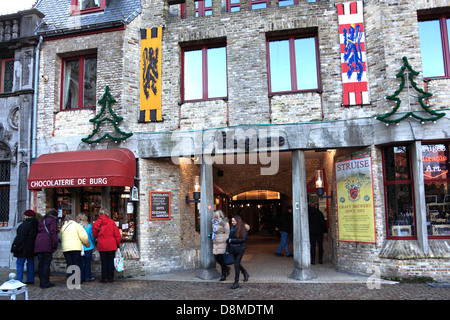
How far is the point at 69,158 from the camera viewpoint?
10258 mm

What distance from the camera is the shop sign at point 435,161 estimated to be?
29.6 ft

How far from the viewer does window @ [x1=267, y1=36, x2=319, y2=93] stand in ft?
33.7

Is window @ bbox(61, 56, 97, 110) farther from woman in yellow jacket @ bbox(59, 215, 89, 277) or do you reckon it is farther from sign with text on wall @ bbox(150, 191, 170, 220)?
woman in yellow jacket @ bbox(59, 215, 89, 277)

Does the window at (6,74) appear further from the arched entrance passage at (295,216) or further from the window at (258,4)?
the window at (258,4)

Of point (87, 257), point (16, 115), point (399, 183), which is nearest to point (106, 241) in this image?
point (87, 257)

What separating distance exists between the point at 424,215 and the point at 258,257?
587cm

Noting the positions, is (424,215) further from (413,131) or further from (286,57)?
(286,57)

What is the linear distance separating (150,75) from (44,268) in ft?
19.5

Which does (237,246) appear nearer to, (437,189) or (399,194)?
(399,194)

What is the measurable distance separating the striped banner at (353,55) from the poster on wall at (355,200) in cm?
172

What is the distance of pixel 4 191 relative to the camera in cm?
1141

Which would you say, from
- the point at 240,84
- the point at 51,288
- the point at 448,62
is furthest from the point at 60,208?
the point at 448,62

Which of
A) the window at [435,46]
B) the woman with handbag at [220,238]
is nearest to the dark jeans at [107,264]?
the woman with handbag at [220,238]

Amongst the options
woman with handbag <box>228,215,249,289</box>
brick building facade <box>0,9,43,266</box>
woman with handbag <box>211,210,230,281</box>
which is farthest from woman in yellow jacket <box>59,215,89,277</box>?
woman with handbag <box>228,215,249,289</box>
